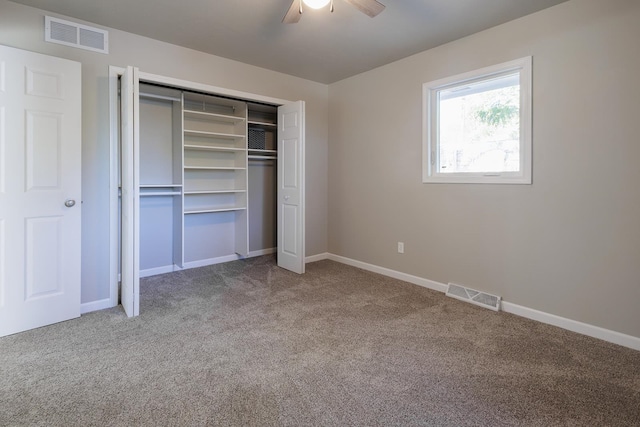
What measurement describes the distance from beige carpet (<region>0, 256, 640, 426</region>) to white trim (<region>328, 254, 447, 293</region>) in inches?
17.8

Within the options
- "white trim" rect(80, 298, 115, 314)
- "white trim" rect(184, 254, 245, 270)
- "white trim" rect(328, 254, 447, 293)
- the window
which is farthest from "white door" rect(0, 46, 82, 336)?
the window

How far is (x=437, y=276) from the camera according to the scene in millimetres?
3650

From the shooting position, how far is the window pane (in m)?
3.05

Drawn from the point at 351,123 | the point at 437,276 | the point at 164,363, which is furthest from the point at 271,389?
the point at 351,123

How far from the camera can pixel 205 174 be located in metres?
4.53

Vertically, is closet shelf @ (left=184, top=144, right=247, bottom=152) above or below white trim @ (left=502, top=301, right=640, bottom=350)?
above

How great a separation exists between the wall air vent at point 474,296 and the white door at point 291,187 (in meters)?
1.79

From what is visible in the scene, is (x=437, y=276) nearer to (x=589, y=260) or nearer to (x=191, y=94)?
(x=589, y=260)

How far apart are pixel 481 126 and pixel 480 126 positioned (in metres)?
0.01

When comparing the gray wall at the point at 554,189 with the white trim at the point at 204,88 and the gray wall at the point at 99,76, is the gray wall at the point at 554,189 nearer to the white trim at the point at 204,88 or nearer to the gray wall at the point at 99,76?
the white trim at the point at 204,88

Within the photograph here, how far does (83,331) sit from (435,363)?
268 centimetres

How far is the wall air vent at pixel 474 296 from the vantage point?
121 inches

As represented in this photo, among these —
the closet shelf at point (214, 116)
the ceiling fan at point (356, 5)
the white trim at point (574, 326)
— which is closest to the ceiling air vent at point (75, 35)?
the closet shelf at point (214, 116)

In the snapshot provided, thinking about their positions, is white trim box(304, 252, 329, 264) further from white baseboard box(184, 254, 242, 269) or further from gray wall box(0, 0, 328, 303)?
gray wall box(0, 0, 328, 303)
